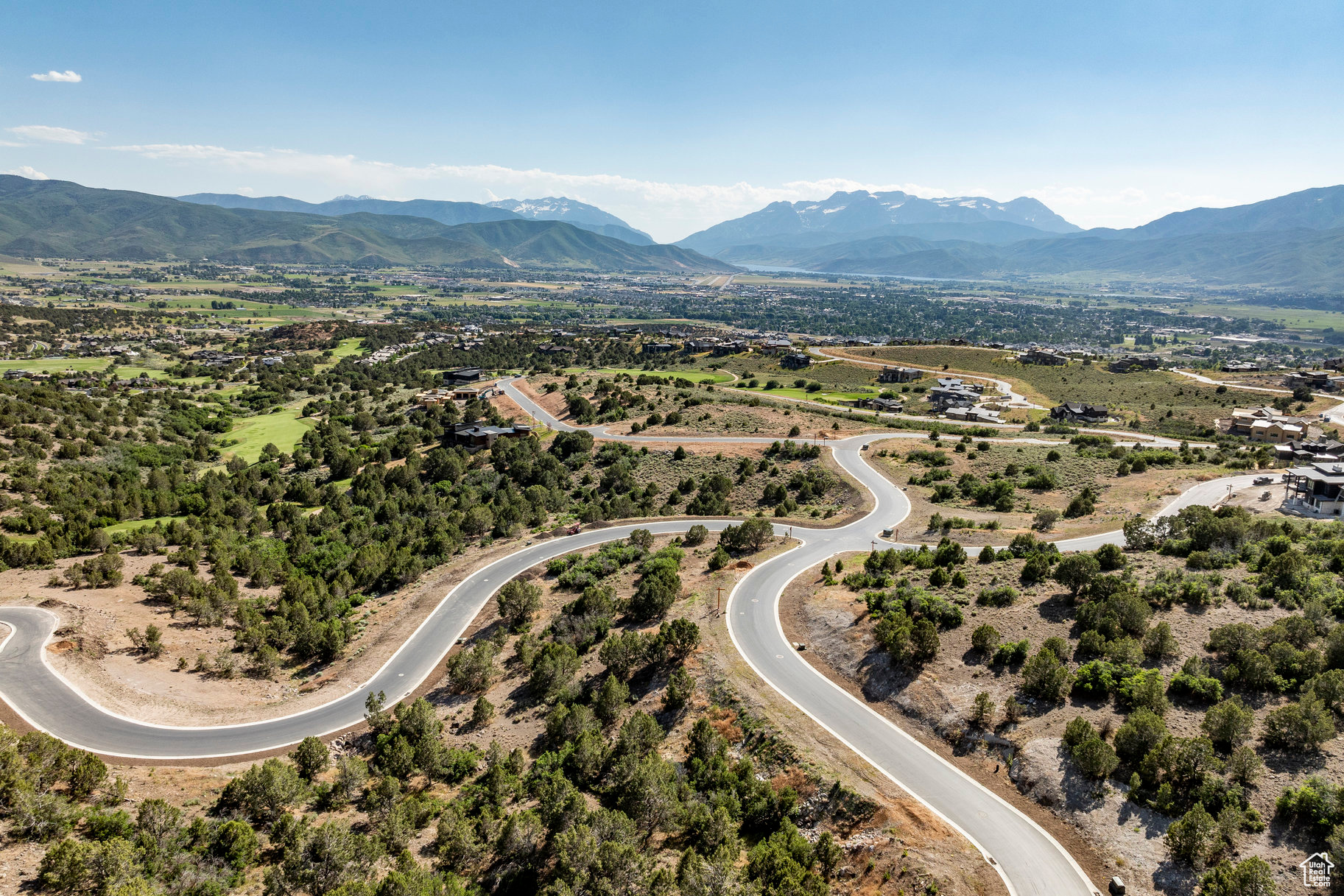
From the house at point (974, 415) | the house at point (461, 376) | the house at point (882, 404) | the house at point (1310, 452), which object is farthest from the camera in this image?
the house at point (461, 376)

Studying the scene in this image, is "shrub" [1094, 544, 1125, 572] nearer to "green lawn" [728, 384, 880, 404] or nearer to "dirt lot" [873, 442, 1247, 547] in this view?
"dirt lot" [873, 442, 1247, 547]

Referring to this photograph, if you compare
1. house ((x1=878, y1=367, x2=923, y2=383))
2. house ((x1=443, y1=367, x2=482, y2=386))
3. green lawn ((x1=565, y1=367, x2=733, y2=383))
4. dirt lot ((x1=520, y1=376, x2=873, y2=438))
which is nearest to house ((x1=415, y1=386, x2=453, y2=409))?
house ((x1=443, y1=367, x2=482, y2=386))

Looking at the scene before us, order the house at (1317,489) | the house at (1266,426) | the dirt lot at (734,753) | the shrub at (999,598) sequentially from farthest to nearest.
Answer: the house at (1266,426) < the house at (1317,489) < the shrub at (999,598) < the dirt lot at (734,753)

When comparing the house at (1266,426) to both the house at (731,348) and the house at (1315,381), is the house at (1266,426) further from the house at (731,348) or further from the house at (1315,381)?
the house at (731,348)

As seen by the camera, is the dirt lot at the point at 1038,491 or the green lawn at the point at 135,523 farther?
the green lawn at the point at 135,523

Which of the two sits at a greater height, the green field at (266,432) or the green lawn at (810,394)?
the green lawn at (810,394)

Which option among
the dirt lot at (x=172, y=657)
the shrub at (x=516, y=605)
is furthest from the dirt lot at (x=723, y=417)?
the dirt lot at (x=172, y=657)
